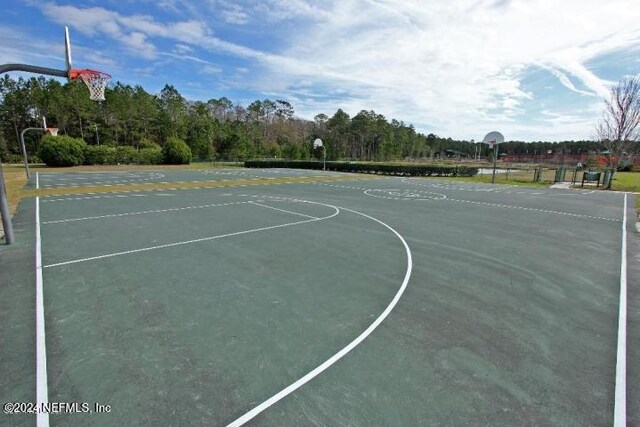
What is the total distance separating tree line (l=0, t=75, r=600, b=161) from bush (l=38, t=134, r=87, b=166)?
16753 millimetres

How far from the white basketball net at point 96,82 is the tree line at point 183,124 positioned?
164 ft

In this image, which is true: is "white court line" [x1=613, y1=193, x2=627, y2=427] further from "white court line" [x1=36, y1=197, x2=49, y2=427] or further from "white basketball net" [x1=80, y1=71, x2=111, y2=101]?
"white basketball net" [x1=80, y1=71, x2=111, y2=101]

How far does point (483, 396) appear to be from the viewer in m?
3.38

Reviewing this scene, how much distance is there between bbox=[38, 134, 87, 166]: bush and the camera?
37.9 metres

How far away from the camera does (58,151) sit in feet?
125

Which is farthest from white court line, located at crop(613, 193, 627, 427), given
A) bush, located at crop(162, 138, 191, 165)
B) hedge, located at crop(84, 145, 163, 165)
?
bush, located at crop(162, 138, 191, 165)

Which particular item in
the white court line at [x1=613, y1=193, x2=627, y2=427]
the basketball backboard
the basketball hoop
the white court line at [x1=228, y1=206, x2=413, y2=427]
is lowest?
the white court line at [x1=228, y1=206, x2=413, y2=427]

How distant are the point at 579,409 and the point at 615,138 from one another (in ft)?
110

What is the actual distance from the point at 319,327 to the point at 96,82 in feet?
36.0

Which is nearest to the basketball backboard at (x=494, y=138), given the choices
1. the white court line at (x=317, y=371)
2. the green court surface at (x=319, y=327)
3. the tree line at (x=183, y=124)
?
the green court surface at (x=319, y=327)

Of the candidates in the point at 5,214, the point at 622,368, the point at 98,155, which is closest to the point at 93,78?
the point at 5,214

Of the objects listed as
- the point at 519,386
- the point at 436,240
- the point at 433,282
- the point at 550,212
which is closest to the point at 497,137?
the point at 550,212

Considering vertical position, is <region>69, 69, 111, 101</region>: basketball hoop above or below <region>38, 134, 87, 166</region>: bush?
above

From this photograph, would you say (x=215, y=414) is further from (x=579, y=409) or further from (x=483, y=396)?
(x=579, y=409)
